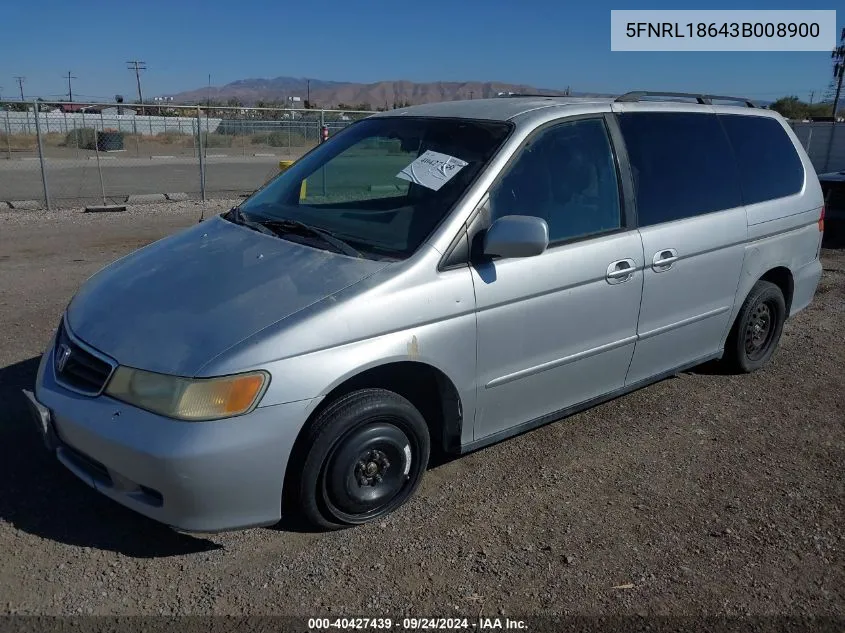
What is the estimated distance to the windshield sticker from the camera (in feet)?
11.7

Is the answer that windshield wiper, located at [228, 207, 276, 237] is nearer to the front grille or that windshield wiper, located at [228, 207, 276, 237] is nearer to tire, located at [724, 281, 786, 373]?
the front grille

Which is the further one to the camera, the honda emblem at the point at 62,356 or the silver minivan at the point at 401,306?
the honda emblem at the point at 62,356

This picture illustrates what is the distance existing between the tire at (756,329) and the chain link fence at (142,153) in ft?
14.2

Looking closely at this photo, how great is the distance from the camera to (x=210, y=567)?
2.98 meters

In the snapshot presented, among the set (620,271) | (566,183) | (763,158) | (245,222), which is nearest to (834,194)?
(763,158)

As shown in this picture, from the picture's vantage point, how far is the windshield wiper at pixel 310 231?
3374 mm

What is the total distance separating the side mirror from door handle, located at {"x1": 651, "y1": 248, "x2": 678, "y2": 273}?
1031 millimetres

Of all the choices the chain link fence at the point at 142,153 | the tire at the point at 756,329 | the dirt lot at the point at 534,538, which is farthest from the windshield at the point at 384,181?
the chain link fence at the point at 142,153

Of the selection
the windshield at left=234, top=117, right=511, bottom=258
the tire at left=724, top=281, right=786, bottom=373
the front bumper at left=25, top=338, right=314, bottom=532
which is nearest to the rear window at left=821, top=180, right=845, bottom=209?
the tire at left=724, top=281, right=786, bottom=373

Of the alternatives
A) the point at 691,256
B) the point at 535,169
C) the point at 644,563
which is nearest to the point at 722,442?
the point at 691,256

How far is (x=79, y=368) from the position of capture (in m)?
3.04

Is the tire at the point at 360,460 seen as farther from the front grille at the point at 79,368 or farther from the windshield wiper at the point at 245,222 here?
the windshield wiper at the point at 245,222

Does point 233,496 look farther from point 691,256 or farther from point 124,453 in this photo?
point 691,256

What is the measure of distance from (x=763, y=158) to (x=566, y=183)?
6.59 ft
